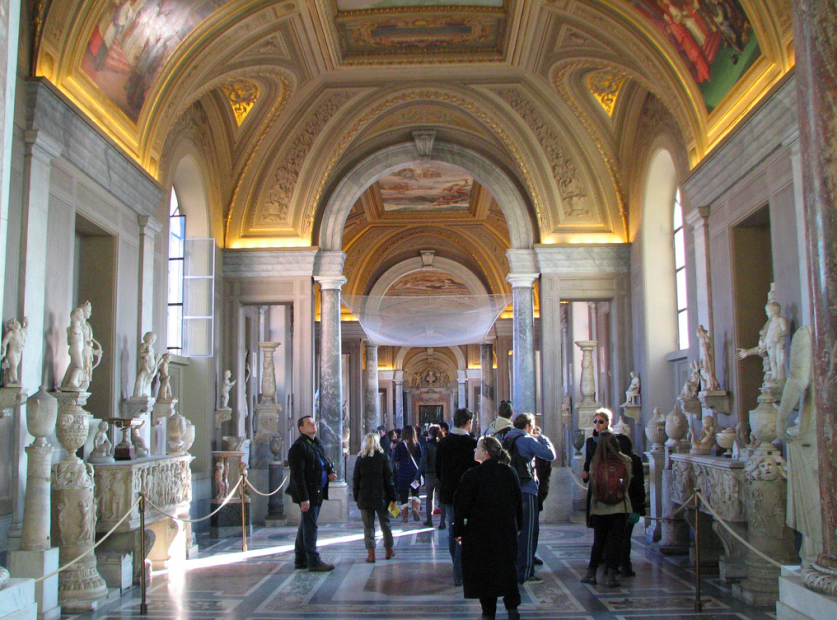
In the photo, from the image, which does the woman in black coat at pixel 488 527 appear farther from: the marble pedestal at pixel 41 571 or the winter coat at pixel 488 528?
the marble pedestal at pixel 41 571

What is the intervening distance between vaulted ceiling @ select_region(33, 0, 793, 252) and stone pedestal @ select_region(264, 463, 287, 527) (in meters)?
3.66

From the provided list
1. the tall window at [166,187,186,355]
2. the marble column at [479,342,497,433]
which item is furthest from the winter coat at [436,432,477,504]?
the marble column at [479,342,497,433]

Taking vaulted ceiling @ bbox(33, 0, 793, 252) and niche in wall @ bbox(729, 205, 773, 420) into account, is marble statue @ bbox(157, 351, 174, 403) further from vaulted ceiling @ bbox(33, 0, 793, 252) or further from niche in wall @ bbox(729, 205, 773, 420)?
niche in wall @ bbox(729, 205, 773, 420)

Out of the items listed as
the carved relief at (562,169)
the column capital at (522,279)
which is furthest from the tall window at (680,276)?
the column capital at (522,279)

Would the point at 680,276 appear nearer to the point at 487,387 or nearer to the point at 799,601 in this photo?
the point at 799,601

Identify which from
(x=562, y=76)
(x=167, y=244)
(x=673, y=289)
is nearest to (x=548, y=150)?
(x=562, y=76)

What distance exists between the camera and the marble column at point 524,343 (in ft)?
44.1

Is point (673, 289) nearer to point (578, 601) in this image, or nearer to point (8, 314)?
point (578, 601)

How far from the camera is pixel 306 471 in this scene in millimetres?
7895

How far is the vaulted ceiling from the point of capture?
8.70 meters

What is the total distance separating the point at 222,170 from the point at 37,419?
749 centimetres

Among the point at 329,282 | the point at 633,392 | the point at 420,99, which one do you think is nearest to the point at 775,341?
the point at 633,392

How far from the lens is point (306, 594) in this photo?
7.27 metres

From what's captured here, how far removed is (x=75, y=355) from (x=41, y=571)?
7.16ft
